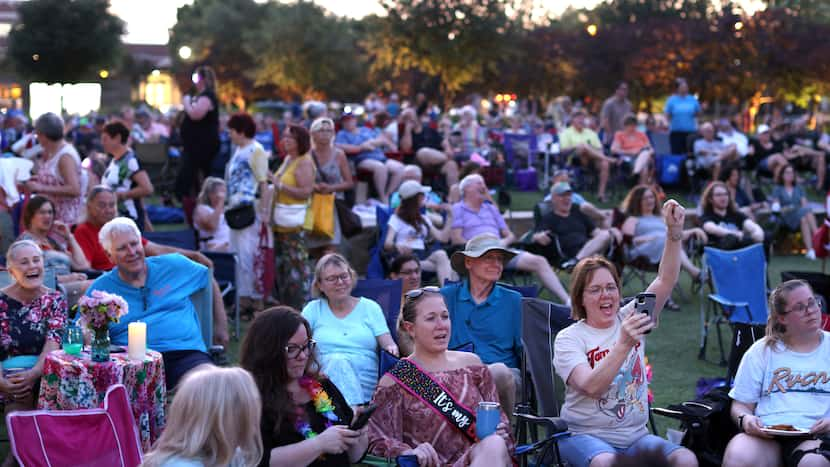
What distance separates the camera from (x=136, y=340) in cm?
506

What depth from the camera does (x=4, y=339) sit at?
5340 millimetres

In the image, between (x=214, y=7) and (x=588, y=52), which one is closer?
(x=588, y=52)

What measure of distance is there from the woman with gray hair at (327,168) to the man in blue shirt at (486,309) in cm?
298

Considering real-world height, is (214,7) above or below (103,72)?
above

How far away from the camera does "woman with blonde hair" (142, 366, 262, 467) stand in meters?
3.12

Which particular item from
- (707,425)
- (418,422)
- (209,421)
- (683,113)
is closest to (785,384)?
(707,425)

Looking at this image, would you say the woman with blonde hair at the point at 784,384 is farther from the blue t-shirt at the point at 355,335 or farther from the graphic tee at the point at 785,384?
the blue t-shirt at the point at 355,335

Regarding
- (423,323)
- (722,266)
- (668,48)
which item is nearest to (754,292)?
(722,266)

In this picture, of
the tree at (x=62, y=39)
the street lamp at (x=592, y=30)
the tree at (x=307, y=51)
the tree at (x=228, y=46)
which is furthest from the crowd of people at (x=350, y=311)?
the tree at (x=228, y=46)

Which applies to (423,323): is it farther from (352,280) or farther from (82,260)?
(82,260)

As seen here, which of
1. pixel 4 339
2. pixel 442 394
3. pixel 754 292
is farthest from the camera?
pixel 754 292

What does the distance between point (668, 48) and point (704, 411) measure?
2799cm

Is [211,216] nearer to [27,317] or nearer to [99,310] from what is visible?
[27,317]

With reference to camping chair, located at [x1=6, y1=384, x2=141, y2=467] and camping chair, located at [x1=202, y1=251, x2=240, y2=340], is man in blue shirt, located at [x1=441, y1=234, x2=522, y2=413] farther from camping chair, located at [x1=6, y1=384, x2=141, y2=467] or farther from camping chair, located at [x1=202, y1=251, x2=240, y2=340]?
camping chair, located at [x1=202, y1=251, x2=240, y2=340]
